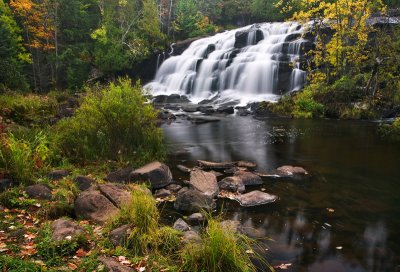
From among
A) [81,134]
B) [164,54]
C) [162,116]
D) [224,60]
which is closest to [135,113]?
[81,134]

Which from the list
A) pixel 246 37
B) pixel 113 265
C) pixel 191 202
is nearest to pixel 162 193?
pixel 191 202

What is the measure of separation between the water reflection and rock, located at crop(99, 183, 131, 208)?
2.29 meters

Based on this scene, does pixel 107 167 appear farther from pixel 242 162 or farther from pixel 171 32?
pixel 171 32

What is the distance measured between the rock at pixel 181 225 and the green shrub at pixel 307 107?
64.9 ft

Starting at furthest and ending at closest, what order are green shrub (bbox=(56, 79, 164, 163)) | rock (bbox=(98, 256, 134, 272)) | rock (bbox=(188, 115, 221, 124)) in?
1. rock (bbox=(188, 115, 221, 124))
2. green shrub (bbox=(56, 79, 164, 163))
3. rock (bbox=(98, 256, 134, 272))

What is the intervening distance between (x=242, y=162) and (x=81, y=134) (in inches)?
214

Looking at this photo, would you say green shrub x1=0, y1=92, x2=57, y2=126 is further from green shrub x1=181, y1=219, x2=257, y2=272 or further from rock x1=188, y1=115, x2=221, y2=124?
green shrub x1=181, y1=219, x2=257, y2=272

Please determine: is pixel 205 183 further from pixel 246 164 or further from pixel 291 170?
pixel 291 170

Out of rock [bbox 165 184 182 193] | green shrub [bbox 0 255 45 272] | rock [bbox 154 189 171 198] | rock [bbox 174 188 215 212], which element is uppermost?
green shrub [bbox 0 255 45 272]

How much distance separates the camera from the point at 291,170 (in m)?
11.0

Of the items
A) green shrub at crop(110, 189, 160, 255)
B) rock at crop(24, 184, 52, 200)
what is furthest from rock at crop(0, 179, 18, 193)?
green shrub at crop(110, 189, 160, 255)

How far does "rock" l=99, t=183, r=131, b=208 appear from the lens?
7.08m

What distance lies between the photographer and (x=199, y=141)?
656 inches

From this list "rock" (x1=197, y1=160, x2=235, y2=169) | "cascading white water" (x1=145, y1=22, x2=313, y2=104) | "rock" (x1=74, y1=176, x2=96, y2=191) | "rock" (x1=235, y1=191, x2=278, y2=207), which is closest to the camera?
"rock" (x1=74, y1=176, x2=96, y2=191)
